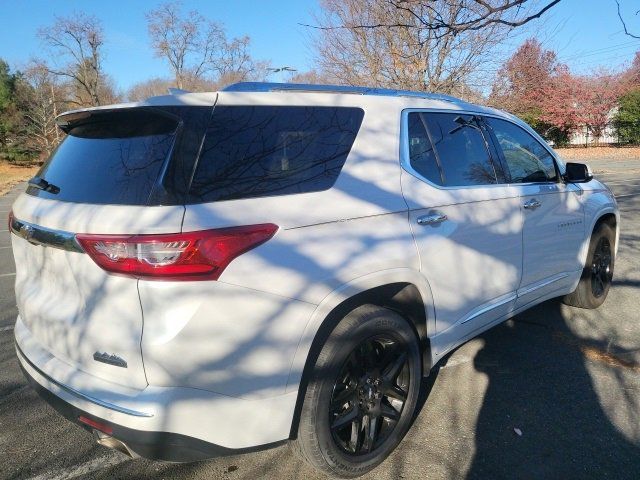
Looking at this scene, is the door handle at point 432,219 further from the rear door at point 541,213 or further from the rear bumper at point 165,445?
the rear bumper at point 165,445

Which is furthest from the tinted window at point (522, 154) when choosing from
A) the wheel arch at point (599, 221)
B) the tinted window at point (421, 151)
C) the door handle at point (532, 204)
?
the tinted window at point (421, 151)

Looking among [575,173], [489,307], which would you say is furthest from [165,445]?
[575,173]

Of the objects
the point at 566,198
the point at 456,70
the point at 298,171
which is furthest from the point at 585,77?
the point at 298,171

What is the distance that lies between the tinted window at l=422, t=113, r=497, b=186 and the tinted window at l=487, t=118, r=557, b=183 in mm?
271

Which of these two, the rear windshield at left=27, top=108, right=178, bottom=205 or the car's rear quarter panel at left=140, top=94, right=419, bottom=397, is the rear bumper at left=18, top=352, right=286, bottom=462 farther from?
the rear windshield at left=27, top=108, right=178, bottom=205

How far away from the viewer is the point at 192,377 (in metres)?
1.92

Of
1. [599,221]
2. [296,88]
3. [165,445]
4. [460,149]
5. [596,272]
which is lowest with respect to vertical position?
[596,272]

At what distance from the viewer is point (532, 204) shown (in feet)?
11.5

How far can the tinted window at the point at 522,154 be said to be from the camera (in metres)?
3.61

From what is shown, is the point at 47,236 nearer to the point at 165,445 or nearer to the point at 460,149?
the point at 165,445

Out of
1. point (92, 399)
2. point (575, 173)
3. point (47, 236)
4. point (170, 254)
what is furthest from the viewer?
point (575, 173)

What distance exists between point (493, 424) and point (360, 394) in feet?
3.28

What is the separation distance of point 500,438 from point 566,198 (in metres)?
2.01

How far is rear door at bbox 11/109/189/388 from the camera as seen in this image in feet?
6.38
